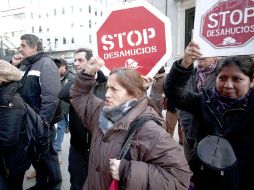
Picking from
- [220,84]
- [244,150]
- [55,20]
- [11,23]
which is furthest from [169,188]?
[11,23]

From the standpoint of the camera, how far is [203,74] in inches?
131

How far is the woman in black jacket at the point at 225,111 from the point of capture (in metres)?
1.95

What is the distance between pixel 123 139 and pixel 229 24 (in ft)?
Result: 3.28

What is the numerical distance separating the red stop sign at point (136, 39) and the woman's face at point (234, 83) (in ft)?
1.55

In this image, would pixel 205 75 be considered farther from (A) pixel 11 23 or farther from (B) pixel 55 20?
(A) pixel 11 23

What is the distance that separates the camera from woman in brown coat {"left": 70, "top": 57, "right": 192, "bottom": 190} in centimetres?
160

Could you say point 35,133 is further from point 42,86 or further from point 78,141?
point 42,86

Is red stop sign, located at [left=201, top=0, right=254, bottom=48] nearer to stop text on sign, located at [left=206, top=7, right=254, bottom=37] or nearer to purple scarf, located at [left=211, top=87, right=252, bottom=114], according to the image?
stop text on sign, located at [left=206, top=7, right=254, bottom=37]

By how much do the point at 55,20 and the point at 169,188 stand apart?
6061 centimetres

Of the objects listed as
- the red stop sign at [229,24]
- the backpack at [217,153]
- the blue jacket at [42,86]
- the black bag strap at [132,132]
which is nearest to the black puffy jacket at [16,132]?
the blue jacket at [42,86]

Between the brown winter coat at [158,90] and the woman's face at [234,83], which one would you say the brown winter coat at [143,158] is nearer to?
the woman's face at [234,83]

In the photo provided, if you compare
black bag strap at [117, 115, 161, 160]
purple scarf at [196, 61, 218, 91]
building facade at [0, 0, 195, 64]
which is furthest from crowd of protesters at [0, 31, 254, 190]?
building facade at [0, 0, 195, 64]

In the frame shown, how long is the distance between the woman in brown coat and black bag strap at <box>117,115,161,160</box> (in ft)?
0.07

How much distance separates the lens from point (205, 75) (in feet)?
10.8
